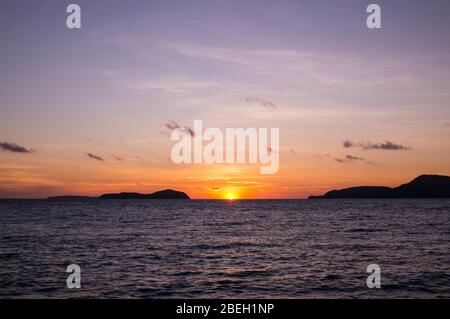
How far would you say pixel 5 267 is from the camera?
33.6 metres

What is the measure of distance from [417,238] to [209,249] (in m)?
30.4

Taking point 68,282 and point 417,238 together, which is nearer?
point 68,282

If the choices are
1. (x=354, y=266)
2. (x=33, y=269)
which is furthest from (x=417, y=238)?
(x=33, y=269)

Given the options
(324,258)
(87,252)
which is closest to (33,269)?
(87,252)

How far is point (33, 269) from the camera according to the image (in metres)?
32.8
